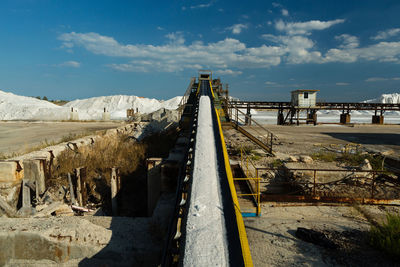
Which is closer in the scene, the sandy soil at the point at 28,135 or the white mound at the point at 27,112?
the sandy soil at the point at 28,135

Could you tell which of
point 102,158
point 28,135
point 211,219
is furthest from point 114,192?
point 28,135

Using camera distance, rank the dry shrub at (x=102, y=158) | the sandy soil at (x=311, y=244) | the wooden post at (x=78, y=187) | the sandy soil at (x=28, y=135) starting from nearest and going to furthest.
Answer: the sandy soil at (x=311, y=244), the wooden post at (x=78, y=187), the dry shrub at (x=102, y=158), the sandy soil at (x=28, y=135)

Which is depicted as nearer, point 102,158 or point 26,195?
point 26,195


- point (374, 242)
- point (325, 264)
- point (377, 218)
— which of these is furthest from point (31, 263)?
point (377, 218)

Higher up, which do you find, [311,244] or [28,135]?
[28,135]

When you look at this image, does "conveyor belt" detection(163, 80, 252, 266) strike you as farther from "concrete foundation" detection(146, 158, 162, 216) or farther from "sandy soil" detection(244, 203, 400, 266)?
"concrete foundation" detection(146, 158, 162, 216)

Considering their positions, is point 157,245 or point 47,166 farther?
point 47,166

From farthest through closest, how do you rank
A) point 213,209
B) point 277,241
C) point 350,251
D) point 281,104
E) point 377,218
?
point 281,104, point 377,218, point 277,241, point 350,251, point 213,209

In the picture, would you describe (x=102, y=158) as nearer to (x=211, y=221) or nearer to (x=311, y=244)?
(x=211, y=221)

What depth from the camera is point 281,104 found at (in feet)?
115

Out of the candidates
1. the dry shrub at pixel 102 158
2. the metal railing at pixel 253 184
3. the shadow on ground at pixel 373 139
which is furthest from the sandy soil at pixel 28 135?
the shadow on ground at pixel 373 139

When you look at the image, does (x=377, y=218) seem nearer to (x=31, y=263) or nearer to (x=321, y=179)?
(x=321, y=179)

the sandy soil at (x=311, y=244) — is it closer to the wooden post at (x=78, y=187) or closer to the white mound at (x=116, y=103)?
the wooden post at (x=78, y=187)

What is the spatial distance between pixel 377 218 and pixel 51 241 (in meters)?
7.63
